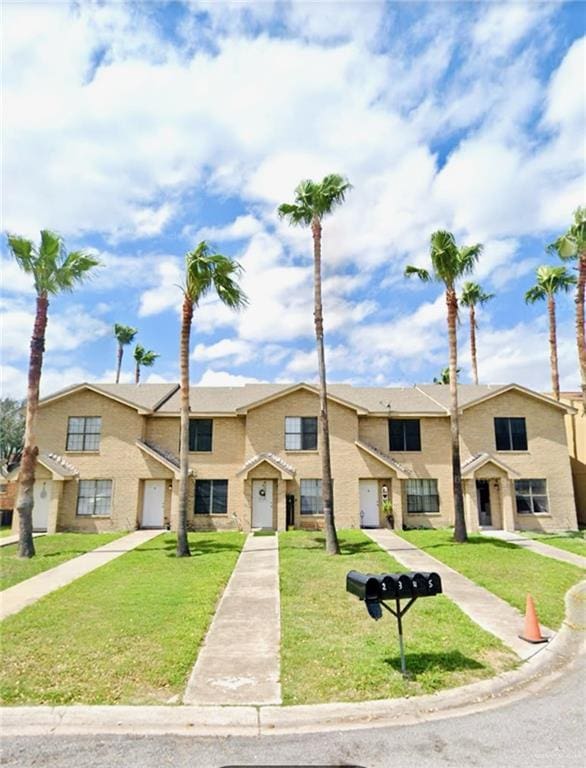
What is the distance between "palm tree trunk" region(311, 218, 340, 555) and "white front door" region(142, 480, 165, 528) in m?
9.63

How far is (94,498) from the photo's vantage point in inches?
933

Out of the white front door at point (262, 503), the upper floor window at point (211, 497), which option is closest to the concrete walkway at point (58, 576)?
the upper floor window at point (211, 497)

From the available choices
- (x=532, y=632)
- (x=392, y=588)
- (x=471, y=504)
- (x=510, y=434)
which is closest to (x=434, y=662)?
(x=392, y=588)

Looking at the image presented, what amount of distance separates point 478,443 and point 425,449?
2746 mm

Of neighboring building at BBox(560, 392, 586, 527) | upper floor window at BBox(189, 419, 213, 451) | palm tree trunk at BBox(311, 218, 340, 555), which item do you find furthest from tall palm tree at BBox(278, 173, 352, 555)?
neighboring building at BBox(560, 392, 586, 527)

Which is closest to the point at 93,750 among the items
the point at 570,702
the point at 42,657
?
the point at 42,657

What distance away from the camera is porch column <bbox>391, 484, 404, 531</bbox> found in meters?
23.6

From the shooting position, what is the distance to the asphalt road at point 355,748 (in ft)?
16.1

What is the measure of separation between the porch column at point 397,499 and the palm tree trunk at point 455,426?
3.98 meters

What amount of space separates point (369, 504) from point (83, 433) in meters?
15.2

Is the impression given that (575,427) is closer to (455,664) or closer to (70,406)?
(455,664)

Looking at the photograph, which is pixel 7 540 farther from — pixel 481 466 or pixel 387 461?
pixel 481 466

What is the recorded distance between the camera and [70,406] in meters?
24.8

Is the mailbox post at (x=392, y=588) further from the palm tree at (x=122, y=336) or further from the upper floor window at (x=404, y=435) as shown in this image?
the palm tree at (x=122, y=336)
